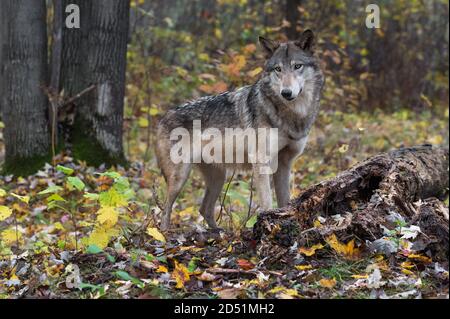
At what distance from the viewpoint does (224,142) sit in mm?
6750

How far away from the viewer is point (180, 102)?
534 inches

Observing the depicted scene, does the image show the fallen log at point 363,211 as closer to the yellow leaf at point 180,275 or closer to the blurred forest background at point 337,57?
the yellow leaf at point 180,275

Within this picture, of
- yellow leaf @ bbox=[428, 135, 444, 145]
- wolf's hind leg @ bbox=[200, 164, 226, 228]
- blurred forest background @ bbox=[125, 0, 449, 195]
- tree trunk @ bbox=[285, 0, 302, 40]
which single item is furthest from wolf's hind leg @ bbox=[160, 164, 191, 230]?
tree trunk @ bbox=[285, 0, 302, 40]

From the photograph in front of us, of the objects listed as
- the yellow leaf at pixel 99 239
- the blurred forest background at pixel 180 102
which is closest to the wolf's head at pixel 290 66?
the blurred forest background at pixel 180 102

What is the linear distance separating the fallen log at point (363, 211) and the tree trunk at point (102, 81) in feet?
14.7

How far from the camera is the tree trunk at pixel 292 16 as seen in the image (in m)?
14.2

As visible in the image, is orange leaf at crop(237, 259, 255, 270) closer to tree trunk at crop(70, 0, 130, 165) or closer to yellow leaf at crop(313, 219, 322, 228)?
yellow leaf at crop(313, 219, 322, 228)

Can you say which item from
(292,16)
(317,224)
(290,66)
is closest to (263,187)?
A: (290,66)

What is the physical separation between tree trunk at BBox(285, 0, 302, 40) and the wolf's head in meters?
8.04

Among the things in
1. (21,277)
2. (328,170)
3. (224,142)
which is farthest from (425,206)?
(328,170)

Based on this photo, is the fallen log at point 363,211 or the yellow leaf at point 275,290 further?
the fallen log at point 363,211

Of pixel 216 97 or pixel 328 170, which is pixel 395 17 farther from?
pixel 216 97

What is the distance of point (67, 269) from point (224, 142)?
2745 millimetres

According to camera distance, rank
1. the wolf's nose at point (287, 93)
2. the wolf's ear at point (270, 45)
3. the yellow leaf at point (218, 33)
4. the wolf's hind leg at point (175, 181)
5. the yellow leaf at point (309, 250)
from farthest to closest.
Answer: the yellow leaf at point (218, 33)
the wolf's hind leg at point (175, 181)
the wolf's ear at point (270, 45)
the wolf's nose at point (287, 93)
the yellow leaf at point (309, 250)
